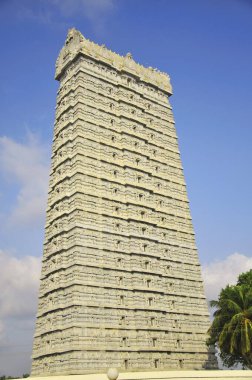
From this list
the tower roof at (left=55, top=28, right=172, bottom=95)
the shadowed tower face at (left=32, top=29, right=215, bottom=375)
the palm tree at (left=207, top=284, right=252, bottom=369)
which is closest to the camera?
the palm tree at (left=207, top=284, right=252, bottom=369)

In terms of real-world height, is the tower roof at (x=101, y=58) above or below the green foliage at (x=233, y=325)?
above

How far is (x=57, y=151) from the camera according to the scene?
4647 centimetres

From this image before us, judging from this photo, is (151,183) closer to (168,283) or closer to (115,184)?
(115,184)

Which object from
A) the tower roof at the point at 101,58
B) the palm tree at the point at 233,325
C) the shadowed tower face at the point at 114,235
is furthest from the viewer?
the tower roof at the point at 101,58

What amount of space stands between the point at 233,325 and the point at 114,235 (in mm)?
14068

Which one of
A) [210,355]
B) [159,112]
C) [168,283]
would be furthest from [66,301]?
[159,112]

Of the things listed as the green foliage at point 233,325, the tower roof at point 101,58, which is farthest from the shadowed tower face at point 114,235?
the green foliage at point 233,325

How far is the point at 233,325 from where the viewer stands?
33.0 m

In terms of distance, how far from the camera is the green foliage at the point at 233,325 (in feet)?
105

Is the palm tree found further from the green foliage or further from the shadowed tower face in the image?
the shadowed tower face

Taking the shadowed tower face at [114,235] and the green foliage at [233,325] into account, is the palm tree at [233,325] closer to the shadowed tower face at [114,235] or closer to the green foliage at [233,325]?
the green foliage at [233,325]

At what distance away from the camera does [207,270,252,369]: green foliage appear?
32062 millimetres

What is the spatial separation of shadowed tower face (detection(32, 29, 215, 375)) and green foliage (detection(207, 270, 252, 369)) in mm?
4208

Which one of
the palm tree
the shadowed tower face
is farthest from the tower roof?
the palm tree
